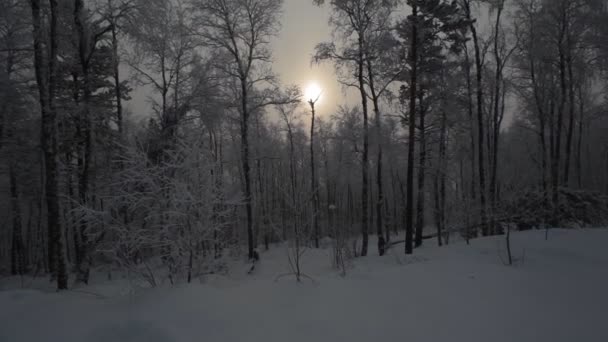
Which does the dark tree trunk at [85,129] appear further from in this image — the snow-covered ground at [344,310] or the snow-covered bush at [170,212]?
the snow-covered bush at [170,212]

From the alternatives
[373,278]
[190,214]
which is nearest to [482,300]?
[373,278]

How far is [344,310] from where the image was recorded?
11.4 ft

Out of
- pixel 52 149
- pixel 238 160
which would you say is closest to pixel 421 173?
pixel 238 160

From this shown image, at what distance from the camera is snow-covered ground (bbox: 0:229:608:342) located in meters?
2.92

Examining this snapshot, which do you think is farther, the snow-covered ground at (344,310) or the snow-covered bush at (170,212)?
the snow-covered bush at (170,212)

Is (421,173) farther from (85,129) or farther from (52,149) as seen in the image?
(85,129)

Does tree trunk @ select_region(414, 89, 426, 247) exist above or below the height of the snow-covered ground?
above

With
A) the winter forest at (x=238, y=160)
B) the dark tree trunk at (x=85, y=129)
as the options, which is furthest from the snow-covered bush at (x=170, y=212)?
the dark tree trunk at (x=85, y=129)

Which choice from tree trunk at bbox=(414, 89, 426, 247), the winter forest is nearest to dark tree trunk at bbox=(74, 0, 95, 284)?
the winter forest

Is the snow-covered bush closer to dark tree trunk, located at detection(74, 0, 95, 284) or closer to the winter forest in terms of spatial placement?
the winter forest

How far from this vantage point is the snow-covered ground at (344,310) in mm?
2924

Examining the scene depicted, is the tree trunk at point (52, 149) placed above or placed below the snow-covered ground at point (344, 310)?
above

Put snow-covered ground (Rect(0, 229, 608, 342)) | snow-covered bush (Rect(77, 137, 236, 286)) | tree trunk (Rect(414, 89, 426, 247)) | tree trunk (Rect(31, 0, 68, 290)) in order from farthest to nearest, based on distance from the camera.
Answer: tree trunk (Rect(414, 89, 426, 247)), tree trunk (Rect(31, 0, 68, 290)), snow-covered bush (Rect(77, 137, 236, 286)), snow-covered ground (Rect(0, 229, 608, 342))

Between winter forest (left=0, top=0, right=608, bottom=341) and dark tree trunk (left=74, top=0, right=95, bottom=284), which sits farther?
dark tree trunk (left=74, top=0, right=95, bottom=284)
